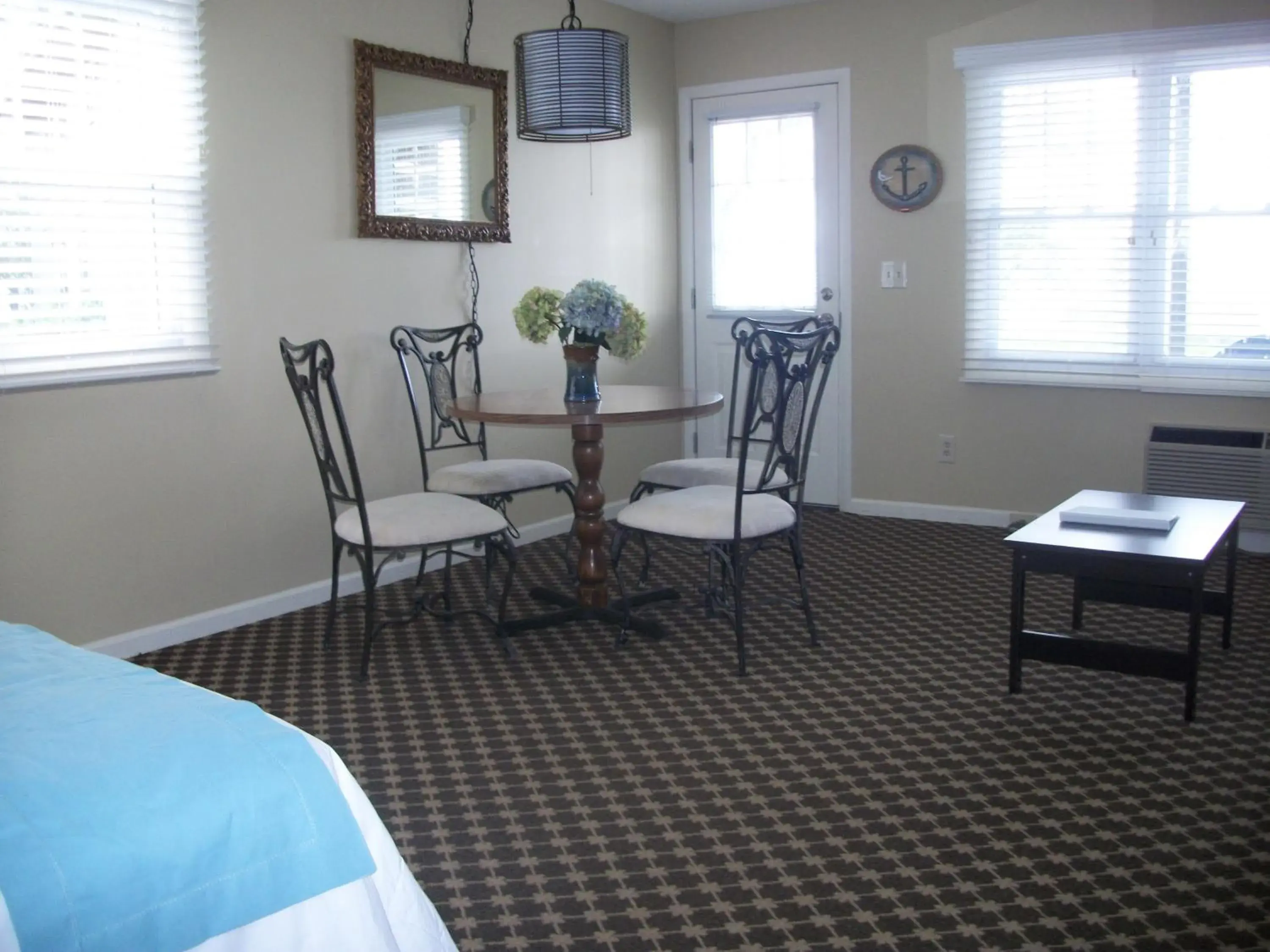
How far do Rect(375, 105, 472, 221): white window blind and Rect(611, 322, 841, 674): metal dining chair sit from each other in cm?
146

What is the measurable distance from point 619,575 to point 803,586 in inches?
28.3

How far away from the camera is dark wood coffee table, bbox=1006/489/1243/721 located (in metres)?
2.96

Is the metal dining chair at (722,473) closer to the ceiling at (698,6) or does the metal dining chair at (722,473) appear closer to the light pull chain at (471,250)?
the light pull chain at (471,250)

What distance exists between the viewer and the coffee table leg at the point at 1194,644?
2904 mm

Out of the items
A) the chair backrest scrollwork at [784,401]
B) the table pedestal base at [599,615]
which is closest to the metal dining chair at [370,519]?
the table pedestal base at [599,615]

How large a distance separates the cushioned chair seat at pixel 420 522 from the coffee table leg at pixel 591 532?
1.06 ft

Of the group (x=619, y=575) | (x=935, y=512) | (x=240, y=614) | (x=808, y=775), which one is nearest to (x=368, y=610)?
(x=240, y=614)

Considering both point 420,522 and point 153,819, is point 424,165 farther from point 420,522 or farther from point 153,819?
point 153,819

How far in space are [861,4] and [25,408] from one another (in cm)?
399

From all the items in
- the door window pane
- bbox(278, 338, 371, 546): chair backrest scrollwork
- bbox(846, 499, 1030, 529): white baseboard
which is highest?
the door window pane

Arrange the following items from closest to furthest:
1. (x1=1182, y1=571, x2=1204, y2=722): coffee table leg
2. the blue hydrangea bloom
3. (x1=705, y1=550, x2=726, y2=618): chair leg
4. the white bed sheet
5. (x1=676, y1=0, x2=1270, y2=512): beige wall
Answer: the white bed sheet, (x1=1182, y1=571, x2=1204, y2=722): coffee table leg, the blue hydrangea bloom, (x1=705, y1=550, x2=726, y2=618): chair leg, (x1=676, y1=0, x2=1270, y2=512): beige wall

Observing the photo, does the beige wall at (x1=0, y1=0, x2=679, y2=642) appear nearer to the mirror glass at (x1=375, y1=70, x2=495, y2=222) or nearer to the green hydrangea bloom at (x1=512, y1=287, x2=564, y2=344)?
the mirror glass at (x1=375, y1=70, x2=495, y2=222)

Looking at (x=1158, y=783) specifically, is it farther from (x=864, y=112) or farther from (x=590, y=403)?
(x=864, y=112)

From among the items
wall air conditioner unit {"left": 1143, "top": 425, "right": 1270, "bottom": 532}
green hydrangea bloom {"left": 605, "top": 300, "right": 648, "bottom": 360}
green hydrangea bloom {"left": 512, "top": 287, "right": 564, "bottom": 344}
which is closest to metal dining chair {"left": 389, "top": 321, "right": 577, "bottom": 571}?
green hydrangea bloom {"left": 512, "top": 287, "right": 564, "bottom": 344}
